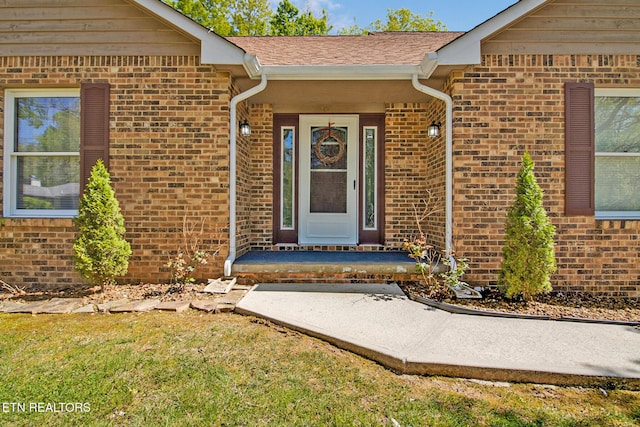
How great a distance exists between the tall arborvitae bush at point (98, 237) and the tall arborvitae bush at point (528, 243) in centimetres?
459

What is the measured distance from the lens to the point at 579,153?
14.9 ft

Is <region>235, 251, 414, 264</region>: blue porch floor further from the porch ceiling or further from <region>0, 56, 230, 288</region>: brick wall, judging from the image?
the porch ceiling

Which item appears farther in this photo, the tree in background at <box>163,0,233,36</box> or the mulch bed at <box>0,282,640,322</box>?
the tree in background at <box>163,0,233,36</box>

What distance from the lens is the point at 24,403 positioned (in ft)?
7.20

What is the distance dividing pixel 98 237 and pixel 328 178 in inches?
142

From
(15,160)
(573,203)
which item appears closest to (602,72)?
(573,203)

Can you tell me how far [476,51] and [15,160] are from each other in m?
6.29

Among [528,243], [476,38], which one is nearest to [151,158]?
[476,38]

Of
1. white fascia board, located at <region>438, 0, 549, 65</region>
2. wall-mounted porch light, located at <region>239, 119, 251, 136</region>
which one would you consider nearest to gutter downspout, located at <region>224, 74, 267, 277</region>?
wall-mounted porch light, located at <region>239, 119, 251, 136</region>

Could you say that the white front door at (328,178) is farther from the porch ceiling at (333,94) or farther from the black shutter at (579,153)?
the black shutter at (579,153)

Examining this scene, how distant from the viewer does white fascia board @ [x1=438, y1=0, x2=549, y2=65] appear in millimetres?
4332

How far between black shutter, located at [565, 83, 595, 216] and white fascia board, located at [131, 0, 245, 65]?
431cm

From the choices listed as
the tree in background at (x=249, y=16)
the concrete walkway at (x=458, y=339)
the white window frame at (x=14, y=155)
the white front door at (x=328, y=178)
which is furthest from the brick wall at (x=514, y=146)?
Answer: the tree in background at (x=249, y=16)

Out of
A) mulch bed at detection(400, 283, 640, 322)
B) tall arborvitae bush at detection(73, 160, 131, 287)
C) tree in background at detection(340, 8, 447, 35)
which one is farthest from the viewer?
tree in background at detection(340, 8, 447, 35)
